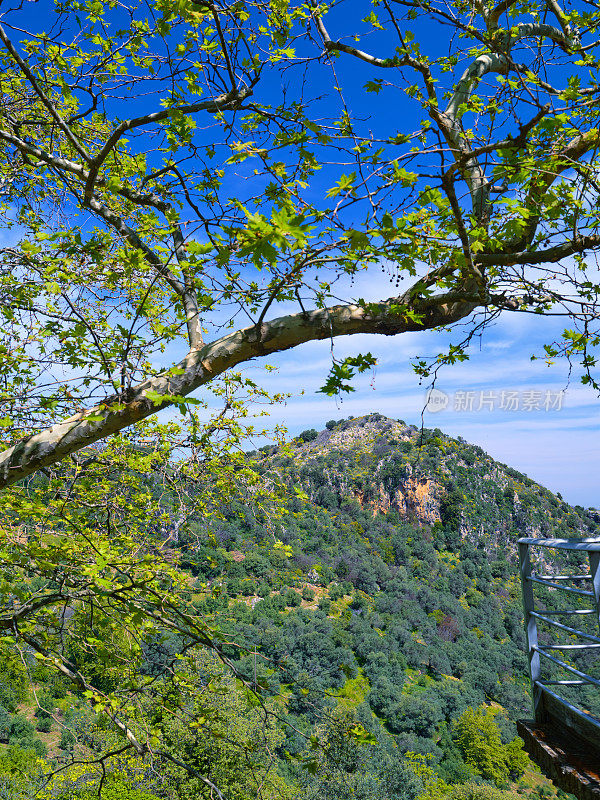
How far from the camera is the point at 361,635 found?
42.8 metres

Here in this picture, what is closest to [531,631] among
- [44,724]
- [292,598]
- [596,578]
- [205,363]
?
[596,578]

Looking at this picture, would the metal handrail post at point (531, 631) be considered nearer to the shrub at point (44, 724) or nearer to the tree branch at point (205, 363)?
the tree branch at point (205, 363)

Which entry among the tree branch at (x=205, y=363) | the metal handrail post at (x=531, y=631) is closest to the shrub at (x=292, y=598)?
the metal handrail post at (x=531, y=631)

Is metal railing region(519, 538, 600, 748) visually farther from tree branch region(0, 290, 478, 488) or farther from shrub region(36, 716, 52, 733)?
shrub region(36, 716, 52, 733)

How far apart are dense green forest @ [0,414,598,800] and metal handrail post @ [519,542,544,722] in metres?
1.04

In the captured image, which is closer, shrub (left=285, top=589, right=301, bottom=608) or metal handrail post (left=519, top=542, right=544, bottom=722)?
metal handrail post (left=519, top=542, right=544, bottom=722)

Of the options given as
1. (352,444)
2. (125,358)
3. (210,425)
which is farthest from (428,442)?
(352,444)

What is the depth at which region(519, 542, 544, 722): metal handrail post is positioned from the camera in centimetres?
309

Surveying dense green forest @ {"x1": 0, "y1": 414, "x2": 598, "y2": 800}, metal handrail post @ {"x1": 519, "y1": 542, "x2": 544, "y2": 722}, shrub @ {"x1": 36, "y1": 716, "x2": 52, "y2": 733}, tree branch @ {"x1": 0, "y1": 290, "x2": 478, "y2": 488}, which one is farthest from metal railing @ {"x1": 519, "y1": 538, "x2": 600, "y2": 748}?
shrub @ {"x1": 36, "y1": 716, "x2": 52, "y2": 733}

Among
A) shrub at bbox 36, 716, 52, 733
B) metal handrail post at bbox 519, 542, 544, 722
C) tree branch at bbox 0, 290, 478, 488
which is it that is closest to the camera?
tree branch at bbox 0, 290, 478, 488

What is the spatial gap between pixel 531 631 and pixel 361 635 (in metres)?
44.6

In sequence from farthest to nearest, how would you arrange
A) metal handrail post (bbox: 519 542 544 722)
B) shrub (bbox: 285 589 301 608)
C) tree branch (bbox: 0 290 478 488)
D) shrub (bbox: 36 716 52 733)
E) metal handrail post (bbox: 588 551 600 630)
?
shrub (bbox: 285 589 301 608), shrub (bbox: 36 716 52 733), metal handrail post (bbox: 519 542 544 722), tree branch (bbox: 0 290 478 488), metal handrail post (bbox: 588 551 600 630)

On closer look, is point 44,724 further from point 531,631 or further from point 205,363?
point 205,363

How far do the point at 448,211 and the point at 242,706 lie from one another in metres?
24.9
